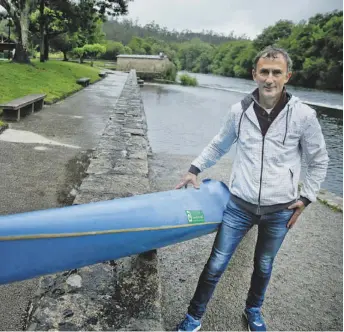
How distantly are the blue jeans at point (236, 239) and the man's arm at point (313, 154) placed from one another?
0.19m

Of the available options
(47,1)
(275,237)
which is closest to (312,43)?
(47,1)

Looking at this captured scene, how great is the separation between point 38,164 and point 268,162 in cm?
439

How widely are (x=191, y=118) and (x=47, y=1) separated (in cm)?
1597

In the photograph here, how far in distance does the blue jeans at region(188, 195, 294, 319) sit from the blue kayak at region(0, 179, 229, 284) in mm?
188

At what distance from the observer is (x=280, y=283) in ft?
11.3

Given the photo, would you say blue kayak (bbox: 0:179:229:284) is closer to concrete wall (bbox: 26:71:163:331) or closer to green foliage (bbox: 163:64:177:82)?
concrete wall (bbox: 26:71:163:331)

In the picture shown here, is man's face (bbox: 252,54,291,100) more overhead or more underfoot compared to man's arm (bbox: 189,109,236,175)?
more overhead

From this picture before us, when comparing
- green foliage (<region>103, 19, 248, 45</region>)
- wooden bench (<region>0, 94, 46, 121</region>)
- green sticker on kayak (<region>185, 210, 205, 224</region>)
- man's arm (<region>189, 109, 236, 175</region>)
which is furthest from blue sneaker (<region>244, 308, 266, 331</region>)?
green foliage (<region>103, 19, 248, 45</region>)

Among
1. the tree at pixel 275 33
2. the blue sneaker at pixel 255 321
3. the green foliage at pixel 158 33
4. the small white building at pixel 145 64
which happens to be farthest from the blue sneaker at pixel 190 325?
the green foliage at pixel 158 33

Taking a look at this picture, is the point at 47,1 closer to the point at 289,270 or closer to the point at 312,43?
the point at 289,270

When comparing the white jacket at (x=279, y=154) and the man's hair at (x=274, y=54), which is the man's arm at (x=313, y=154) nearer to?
the white jacket at (x=279, y=154)

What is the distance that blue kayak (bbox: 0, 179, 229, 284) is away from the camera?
78.0 inches

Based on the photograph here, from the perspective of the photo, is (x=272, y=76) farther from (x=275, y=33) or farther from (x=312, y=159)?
(x=275, y=33)

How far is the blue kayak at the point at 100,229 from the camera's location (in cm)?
198
